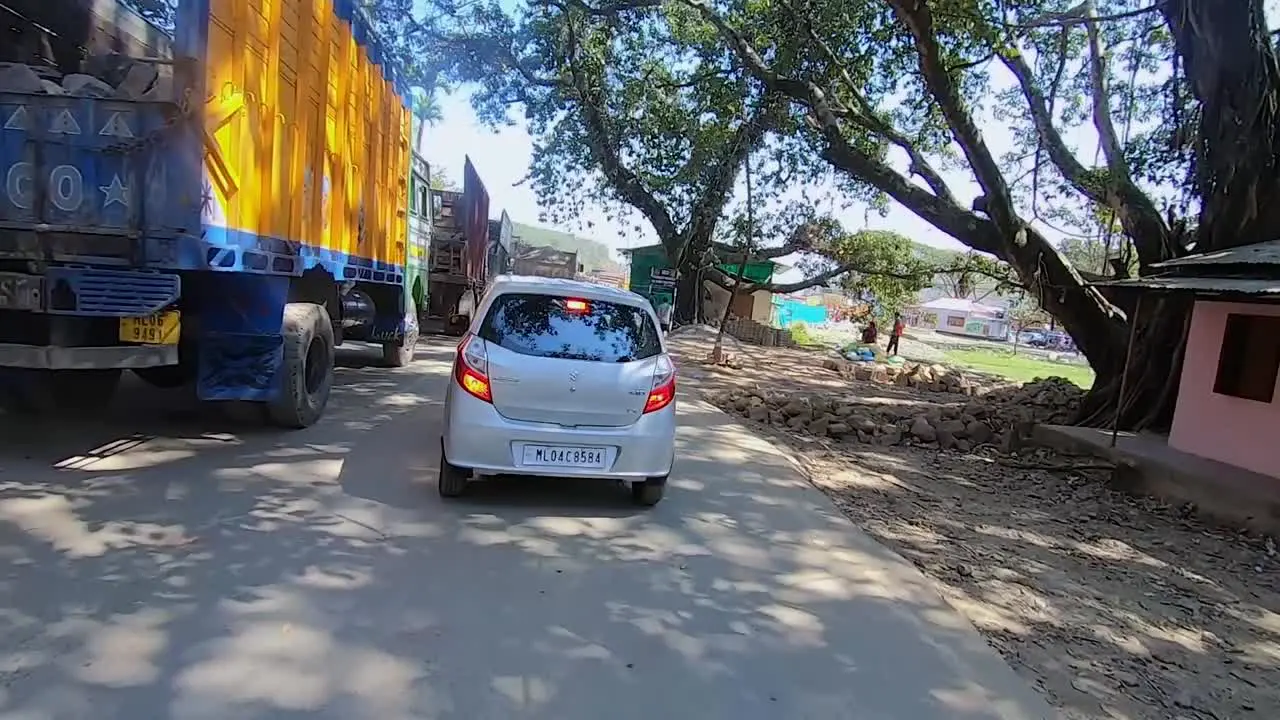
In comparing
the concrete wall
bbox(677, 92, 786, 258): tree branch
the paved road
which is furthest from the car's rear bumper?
bbox(677, 92, 786, 258): tree branch

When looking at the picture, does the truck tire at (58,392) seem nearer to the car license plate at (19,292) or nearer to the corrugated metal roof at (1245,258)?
the car license plate at (19,292)

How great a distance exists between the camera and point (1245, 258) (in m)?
7.66

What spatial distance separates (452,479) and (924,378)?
14.5 m

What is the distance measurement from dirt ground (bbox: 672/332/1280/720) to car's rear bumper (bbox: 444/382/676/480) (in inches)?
71.4

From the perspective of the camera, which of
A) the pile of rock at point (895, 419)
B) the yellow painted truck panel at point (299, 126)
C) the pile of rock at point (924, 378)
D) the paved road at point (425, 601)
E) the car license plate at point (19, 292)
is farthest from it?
the pile of rock at point (924, 378)

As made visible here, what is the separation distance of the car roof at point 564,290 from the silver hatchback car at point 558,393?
0.01m

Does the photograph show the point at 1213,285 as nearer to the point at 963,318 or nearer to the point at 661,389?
the point at 661,389

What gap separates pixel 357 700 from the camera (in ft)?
10.1

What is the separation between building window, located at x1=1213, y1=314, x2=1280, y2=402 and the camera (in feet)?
26.7

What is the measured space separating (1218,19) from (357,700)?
11.1 metres

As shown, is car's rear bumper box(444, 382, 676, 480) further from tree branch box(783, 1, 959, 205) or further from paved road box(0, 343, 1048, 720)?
tree branch box(783, 1, 959, 205)

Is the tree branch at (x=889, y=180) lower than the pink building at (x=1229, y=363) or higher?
higher

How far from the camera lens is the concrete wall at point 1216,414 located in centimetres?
813

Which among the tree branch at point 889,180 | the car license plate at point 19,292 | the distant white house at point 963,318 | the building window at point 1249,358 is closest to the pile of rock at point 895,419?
the building window at point 1249,358
